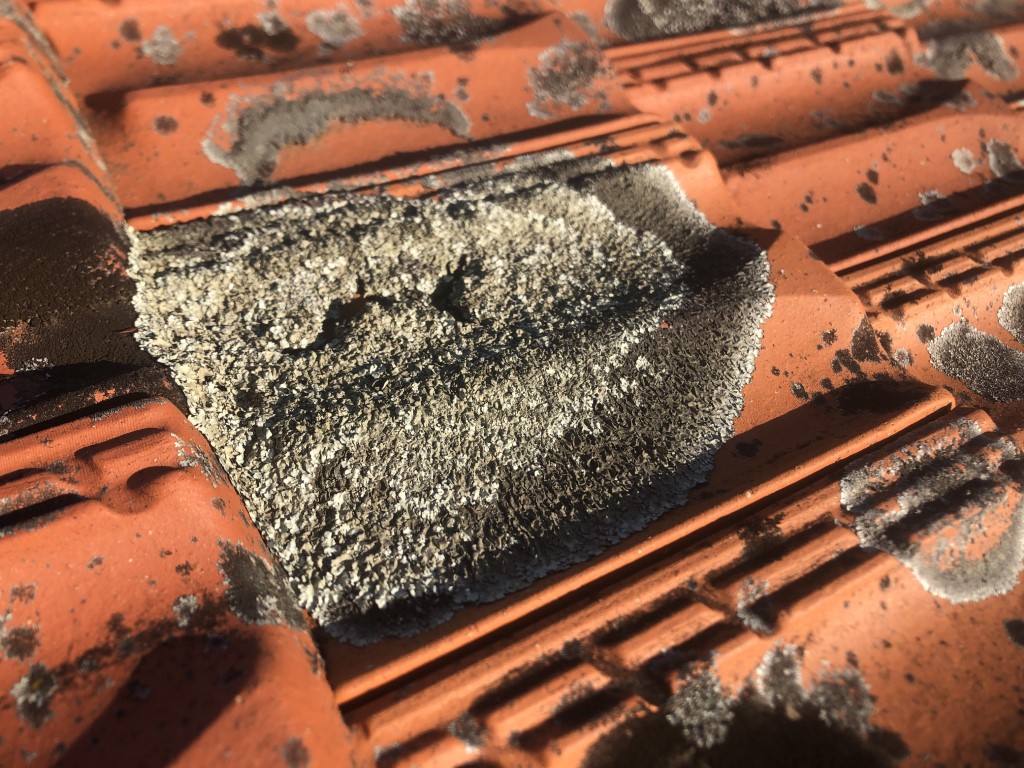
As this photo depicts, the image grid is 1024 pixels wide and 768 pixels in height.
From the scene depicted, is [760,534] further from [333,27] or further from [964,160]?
[333,27]

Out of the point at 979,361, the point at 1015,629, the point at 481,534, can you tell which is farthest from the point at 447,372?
the point at 979,361

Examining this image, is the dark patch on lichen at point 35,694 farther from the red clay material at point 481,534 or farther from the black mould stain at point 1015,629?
the black mould stain at point 1015,629

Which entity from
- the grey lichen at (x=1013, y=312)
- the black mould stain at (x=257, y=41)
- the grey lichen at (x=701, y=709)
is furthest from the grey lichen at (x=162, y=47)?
the grey lichen at (x=1013, y=312)

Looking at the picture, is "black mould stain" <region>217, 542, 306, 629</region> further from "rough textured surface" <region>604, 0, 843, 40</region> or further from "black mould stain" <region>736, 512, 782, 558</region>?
"rough textured surface" <region>604, 0, 843, 40</region>

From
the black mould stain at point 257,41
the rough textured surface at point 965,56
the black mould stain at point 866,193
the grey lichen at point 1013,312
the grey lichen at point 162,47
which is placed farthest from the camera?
the rough textured surface at point 965,56

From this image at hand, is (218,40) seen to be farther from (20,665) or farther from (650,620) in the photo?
(650,620)
